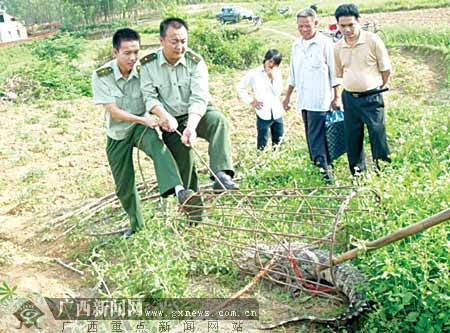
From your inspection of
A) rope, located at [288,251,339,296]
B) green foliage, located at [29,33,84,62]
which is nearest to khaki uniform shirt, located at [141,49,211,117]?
rope, located at [288,251,339,296]

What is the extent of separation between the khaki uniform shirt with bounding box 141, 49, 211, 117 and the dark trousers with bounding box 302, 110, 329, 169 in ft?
4.62

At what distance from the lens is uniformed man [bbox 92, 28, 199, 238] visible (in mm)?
4262

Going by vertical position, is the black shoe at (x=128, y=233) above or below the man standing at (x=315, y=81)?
below

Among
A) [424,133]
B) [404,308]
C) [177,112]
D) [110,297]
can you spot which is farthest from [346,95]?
[110,297]

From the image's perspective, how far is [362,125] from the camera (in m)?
5.30

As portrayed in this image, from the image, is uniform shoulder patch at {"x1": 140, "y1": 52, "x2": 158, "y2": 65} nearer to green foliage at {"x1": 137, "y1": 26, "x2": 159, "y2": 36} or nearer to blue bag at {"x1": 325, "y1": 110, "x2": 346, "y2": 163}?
blue bag at {"x1": 325, "y1": 110, "x2": 346, "y2": 163}

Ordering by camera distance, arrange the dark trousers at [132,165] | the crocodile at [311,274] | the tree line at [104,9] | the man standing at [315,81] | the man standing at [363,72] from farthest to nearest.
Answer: the tree line at [104,9] → the man standing at [315,81] → the man standing at [363,72] → the dark trousers at [132,165] → the crocodile at [311,274]

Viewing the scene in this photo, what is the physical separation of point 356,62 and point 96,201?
9.56 feet

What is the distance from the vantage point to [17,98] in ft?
43.4

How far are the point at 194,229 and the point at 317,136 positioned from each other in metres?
1.79

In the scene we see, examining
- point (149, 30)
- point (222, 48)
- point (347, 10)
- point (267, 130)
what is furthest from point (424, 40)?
point (149, 30)

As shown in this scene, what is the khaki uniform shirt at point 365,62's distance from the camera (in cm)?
502

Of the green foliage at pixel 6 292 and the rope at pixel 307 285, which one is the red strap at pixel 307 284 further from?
the green foliage at pixel 6 292

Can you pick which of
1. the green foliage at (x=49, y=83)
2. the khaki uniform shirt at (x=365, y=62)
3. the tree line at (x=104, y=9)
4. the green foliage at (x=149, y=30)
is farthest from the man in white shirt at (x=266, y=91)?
the tree line at (x=104, y=9)
